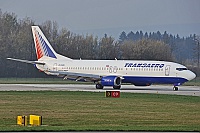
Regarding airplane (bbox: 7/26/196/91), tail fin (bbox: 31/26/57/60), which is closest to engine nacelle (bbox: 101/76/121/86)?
airplane (bbox: 7/26/196/91)

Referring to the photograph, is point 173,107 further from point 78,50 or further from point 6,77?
point 78,50

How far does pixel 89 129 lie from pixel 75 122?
171 inches

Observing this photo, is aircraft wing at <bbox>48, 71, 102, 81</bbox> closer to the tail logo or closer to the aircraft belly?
the tail logo

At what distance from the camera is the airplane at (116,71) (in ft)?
221

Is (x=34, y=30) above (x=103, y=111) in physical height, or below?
above

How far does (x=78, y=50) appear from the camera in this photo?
133000 mm

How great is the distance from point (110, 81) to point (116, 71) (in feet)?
7.68

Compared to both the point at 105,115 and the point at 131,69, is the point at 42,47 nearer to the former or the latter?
the point at 131,69

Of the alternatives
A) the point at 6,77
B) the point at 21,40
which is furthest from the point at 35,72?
the point at 21,40

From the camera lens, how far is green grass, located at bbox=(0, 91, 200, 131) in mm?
26984

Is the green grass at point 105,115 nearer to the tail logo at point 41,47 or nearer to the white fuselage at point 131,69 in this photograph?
the white fuselage at point 131,69

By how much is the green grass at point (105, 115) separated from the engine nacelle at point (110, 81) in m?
23.5

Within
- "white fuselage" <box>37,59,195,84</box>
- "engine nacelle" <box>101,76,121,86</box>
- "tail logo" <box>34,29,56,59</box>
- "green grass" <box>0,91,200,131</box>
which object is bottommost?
"green grass" <box>0,91,200,131</box>

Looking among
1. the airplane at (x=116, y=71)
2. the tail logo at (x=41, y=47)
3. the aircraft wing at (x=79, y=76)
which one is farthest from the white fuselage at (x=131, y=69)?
the tail logo at (x=41, y=47)
